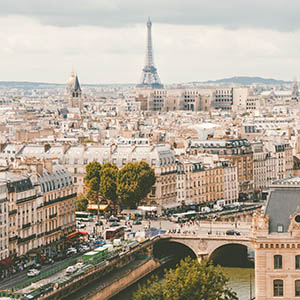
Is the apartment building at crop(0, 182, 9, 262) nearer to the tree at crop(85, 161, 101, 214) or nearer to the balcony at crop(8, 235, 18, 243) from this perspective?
the balcony at crop(8, 235, 18, 243)

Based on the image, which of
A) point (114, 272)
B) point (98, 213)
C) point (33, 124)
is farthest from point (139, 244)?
point (33, 124)

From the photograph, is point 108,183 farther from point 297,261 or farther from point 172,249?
point 297,261

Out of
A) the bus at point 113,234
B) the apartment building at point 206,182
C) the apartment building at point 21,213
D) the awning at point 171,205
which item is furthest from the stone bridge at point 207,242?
the apartment building at point 206,182

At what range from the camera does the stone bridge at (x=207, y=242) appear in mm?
72250

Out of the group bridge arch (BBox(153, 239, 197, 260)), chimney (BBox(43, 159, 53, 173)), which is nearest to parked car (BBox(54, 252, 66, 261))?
chimney (BBox(43, 159, 53, 173))

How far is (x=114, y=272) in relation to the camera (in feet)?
217

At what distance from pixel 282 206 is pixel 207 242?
1133 inches

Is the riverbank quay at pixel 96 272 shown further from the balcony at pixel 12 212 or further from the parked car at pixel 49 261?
the balcony at pixel 12 212

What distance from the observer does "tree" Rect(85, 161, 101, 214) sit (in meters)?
90.2

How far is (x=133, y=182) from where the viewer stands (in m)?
89.4

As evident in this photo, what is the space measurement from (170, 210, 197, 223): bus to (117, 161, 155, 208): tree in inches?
141

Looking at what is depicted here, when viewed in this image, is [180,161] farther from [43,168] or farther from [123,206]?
[43,168]

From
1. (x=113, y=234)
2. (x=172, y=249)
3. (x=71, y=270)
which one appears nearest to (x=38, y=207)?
(x=71, y=270)

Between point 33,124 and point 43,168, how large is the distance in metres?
121
